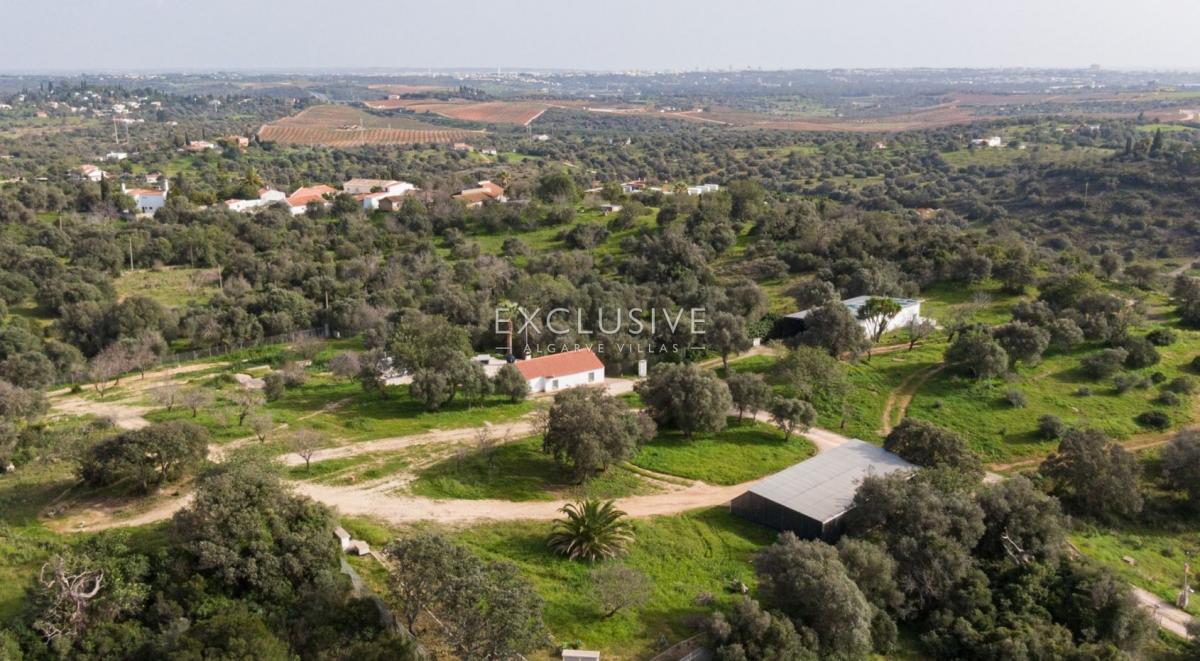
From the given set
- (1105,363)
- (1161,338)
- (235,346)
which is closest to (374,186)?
(235,346)

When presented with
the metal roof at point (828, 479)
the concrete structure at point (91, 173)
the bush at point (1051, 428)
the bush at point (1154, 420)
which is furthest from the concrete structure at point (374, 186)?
the bush at point (1154, 420)

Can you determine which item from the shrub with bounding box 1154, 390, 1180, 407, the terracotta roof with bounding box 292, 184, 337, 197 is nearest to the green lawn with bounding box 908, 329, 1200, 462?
the shrub with bounding box 1154, 390, 1180, 407

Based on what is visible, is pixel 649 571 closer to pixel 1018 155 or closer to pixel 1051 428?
pixel 1051 428

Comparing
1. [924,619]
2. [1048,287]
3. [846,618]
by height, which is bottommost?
[924,619]

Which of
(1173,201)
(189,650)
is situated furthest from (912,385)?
(1173,201)

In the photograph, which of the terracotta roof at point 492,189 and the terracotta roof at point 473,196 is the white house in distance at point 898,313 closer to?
the terracotta roof at point 473,196

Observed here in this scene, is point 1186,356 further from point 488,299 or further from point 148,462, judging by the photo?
point 148,462

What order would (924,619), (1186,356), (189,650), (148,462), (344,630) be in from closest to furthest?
1. (189,650)
2. (344,630)
3. (924,619)
4. (148,462)
5. (1186,356)
